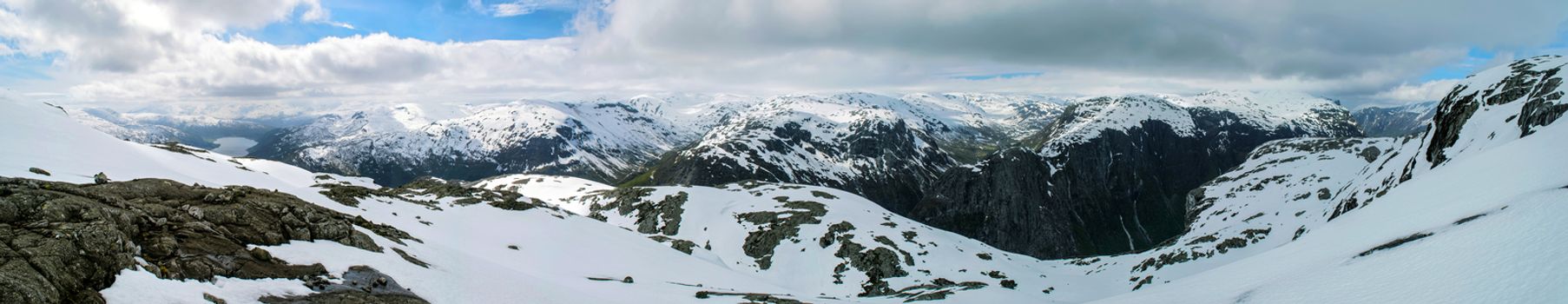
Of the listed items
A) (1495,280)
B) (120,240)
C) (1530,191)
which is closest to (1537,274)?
(1495,280)

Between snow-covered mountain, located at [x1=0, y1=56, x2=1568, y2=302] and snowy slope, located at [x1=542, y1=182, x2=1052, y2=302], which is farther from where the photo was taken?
snowy slope, located at [x1=542, y1=182, x2=1052, y2=302]

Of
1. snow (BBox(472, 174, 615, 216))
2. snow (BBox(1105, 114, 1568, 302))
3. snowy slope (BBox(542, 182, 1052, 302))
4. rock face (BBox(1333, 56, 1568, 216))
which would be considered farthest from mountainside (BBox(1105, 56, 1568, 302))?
snow (BBox(472, 174, 615, 216))

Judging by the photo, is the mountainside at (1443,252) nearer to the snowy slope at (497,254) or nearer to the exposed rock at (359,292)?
the exposed rock at (359,292)

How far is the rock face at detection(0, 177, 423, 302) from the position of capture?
12859 mm

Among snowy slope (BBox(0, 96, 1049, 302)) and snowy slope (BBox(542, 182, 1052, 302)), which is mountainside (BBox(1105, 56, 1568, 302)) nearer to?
snowy slope (BBox(0, 96, 1049, 302))

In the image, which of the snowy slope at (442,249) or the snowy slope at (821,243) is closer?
the snowy slope at (442,249)

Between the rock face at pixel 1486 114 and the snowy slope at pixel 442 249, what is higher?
the rock face at pixel 1486 114

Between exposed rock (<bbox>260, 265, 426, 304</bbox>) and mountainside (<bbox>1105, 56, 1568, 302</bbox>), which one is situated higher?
mountainside (<bbox>1105, 56, 1568, 302</bbox>)

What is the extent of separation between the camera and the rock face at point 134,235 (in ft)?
42.2

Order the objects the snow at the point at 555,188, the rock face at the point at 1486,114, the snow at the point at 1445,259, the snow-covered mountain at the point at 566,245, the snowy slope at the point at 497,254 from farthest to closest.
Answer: the snow at the point at 555,188 → the rock face at the point at 1486,114 → the snowy slope at the point at 497,254 → the snow-covered mountain at the point at 566,245 → the snow at the point at 1445,259

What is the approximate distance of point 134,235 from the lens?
16.9 m

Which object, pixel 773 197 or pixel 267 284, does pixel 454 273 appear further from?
pixel 773 197

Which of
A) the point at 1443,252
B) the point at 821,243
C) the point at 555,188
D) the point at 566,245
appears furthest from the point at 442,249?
the point at 555,188

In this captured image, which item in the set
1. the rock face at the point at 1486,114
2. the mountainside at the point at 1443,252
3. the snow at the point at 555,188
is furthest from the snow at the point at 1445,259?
the snow at the point at 555,188
